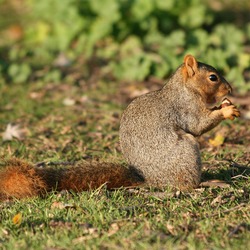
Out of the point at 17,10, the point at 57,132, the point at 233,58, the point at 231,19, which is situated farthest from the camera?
the point at 17,10

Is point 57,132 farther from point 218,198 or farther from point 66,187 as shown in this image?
point 218,198

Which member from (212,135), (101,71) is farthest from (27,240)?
(101,71)

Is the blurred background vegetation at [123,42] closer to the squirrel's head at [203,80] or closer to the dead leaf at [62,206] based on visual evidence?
the squirrel's head at [203,80]

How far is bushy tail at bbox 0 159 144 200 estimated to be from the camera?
402cm

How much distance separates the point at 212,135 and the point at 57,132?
4.87ft

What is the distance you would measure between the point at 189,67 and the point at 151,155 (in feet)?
2.44

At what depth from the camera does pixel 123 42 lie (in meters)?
8.53

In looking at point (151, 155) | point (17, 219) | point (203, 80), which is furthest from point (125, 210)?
point (203, 80)

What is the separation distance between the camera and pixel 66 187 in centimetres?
421

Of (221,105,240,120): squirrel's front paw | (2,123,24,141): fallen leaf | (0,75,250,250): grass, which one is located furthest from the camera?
(2,123,24,141): fallen leaf

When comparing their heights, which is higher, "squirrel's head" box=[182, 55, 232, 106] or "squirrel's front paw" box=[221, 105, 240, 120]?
"squirrel's head" box=[182, 55, 232, 106]

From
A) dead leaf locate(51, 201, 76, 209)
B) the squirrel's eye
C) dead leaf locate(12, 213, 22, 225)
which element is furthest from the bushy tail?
the squirrel's eye

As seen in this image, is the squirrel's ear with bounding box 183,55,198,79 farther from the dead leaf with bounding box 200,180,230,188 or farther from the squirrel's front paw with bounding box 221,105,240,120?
the dead leaf with bounding box 200,180,230,188

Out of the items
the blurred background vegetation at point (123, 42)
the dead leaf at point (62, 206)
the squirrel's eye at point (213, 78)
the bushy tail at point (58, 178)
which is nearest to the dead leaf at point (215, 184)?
the bushy tail at point (58, 178)
